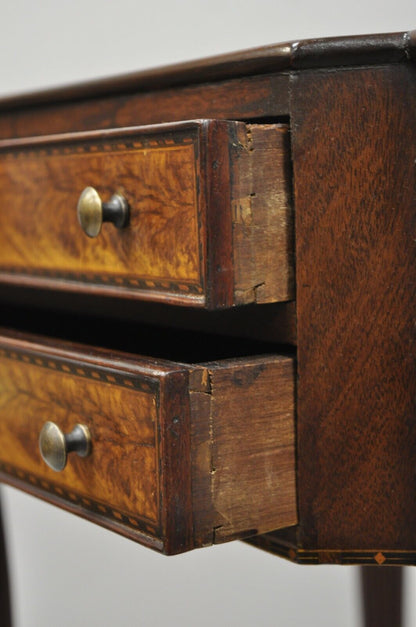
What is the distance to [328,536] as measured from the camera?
0.67m

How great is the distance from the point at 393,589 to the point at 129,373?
1.96 ft

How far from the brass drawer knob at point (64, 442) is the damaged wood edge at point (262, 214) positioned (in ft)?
0.46

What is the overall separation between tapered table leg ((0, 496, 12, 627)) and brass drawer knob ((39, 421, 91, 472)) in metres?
0.46

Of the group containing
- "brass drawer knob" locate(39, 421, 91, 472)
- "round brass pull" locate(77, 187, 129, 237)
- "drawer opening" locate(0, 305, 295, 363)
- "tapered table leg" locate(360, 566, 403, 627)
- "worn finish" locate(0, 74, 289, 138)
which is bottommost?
"tapered table leg" locate(360, 566, 403, 627)

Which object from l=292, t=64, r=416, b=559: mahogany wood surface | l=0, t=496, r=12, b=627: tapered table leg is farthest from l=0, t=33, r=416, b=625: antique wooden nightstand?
l=0, t=496, r=12, b=627: tapered table leg

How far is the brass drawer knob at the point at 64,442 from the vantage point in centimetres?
69

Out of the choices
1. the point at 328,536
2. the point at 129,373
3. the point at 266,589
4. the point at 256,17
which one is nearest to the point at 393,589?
the point at 266,589

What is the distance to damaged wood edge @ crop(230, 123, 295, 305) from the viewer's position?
2.05ft

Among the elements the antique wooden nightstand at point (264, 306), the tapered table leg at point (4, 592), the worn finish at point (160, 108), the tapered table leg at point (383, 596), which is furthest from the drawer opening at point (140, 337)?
the tapered table leg at point (383, 596)

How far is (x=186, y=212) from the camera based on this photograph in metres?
0.63

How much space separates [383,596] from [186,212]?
2.10 feet

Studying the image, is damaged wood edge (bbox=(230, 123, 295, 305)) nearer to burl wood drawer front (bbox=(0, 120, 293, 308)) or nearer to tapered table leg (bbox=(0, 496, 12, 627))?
burl wood drawer front (bbox=(0, 120, 293, 308))

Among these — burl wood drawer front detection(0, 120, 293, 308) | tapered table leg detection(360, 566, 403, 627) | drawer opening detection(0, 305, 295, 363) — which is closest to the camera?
burl wood drawer front detection(0, 120, 293, 308)

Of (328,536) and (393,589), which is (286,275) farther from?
(393,589)
